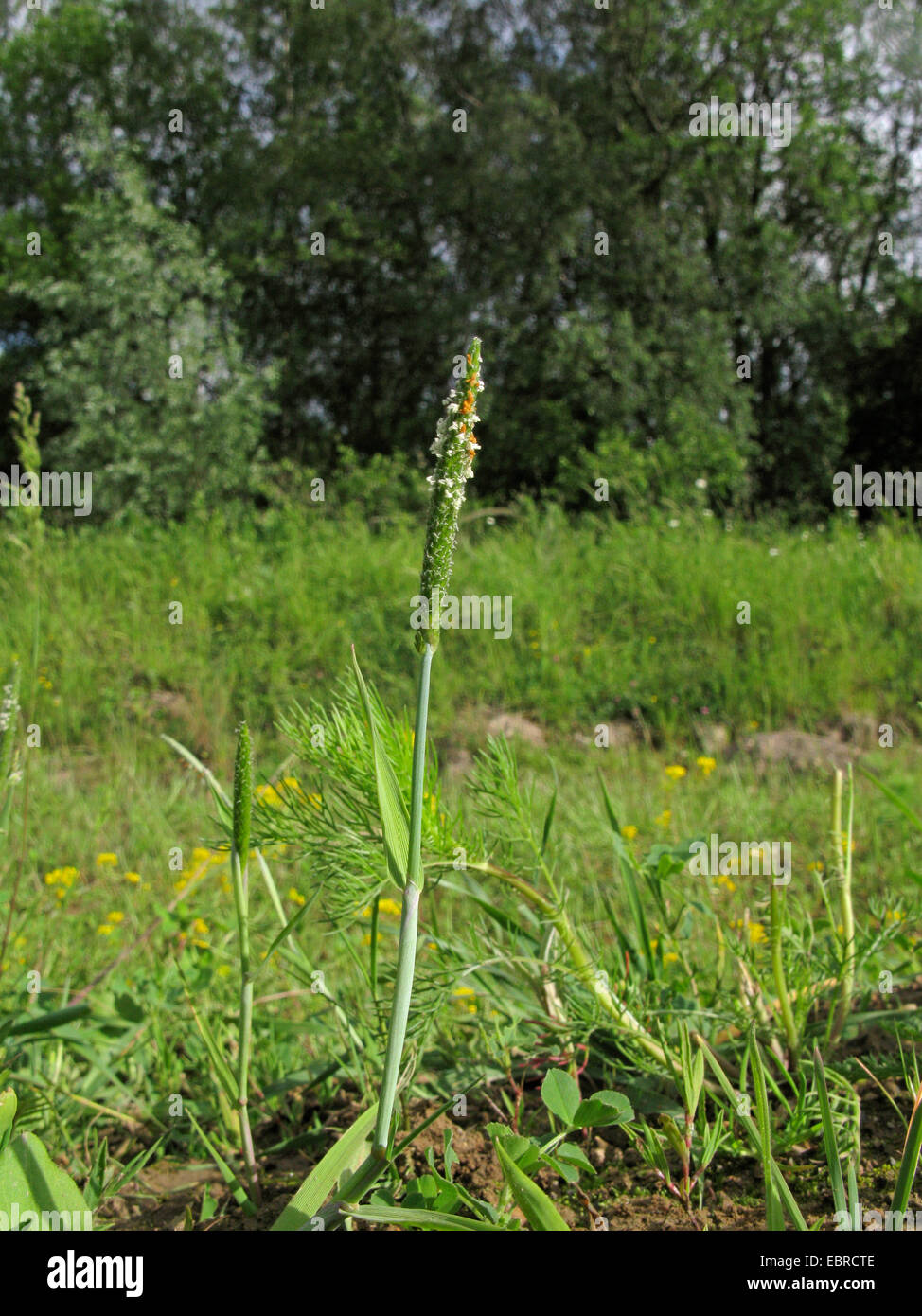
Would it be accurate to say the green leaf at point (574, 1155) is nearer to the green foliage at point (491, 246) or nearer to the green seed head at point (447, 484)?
the green seed head at point (447, 484)

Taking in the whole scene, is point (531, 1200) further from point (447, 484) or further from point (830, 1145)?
point (447, 484)

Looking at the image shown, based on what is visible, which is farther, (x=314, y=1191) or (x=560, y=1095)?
(x=560, y=1095)

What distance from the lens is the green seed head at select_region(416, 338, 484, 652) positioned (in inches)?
25.1

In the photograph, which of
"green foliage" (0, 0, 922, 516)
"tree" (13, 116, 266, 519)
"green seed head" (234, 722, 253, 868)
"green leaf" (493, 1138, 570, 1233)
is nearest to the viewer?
"green leaf" (493, 1138, 570, 1233)

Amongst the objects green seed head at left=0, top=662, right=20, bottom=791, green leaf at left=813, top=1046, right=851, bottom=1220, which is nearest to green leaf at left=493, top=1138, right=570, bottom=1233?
green leaf at left=813, top=1046, right=851, bottom=1220

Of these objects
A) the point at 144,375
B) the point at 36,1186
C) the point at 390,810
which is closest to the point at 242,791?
the point at 390,810

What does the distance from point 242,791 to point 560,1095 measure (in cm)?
39

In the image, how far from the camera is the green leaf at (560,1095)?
0.83 metres

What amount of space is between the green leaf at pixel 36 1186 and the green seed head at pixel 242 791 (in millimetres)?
303

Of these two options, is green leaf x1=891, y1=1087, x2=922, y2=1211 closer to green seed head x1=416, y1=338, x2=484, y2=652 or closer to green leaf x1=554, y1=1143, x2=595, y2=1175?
green leaf x1=554, y1=1143, x2=595, y2=1175

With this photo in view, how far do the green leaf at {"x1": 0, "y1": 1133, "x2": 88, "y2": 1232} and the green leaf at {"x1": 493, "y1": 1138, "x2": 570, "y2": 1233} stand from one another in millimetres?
423

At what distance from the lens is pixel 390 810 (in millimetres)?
676

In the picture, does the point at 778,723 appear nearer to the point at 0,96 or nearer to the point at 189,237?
the point at 189,237
